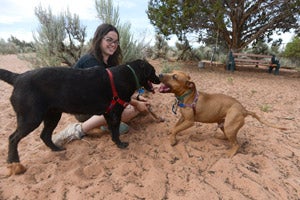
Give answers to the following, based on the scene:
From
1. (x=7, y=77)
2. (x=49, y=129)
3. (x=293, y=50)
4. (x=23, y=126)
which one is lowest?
(x=49, y=129)

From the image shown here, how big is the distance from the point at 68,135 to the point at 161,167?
1522mm

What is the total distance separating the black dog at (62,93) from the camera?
2.21 m

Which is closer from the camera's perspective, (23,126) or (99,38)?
(23,126)

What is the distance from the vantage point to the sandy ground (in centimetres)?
211

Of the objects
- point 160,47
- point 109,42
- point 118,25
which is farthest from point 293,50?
point 109,42

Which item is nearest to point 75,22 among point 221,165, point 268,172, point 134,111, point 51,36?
point 51,36

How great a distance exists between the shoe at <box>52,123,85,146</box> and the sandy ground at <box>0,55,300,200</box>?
0.35ft

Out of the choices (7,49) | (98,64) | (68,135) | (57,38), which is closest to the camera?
(68,135)

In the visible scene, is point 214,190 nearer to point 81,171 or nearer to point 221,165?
point 221,165

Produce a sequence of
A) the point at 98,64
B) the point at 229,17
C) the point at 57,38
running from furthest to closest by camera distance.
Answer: the point at 229,17 < the point at 57,38 < the point at 98,64

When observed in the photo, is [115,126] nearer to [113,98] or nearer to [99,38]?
[113,98]

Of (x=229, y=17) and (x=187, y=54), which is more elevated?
(x=229, y=17)

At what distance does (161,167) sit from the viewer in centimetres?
250

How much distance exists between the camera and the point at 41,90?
2.25m
